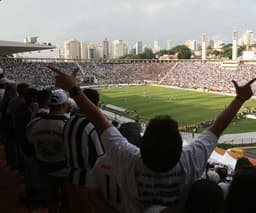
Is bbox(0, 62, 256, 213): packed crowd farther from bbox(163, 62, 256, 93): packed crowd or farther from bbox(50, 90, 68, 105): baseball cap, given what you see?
bbox(163, 62, 256, 93): packed crowd

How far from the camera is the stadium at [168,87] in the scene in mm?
26820

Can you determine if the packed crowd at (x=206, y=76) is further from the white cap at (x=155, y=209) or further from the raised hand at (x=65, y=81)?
the white cap at (x=155, y=209)

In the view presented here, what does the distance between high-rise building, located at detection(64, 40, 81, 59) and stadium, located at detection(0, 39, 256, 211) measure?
216ft

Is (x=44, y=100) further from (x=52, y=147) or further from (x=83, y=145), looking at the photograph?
(x=83, y=145)

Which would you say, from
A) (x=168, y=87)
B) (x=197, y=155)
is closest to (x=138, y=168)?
(x=197, y=155)

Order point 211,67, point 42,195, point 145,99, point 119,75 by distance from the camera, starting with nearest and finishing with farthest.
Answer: point 42,195 < point 145,99 < point 211,67 < point 119,75

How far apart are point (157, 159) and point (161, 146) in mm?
74

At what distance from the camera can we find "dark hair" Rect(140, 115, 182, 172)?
193 cm

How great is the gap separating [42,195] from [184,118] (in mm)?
Answer: 28114

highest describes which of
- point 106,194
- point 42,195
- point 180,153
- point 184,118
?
point 180,153

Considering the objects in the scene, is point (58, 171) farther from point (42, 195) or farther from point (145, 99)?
point (145, 99)

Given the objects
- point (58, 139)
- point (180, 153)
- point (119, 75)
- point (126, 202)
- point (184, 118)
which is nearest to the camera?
point (180, 153)

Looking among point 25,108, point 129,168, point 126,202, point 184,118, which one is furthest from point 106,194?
point 184,118

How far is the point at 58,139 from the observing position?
3.88 metres
